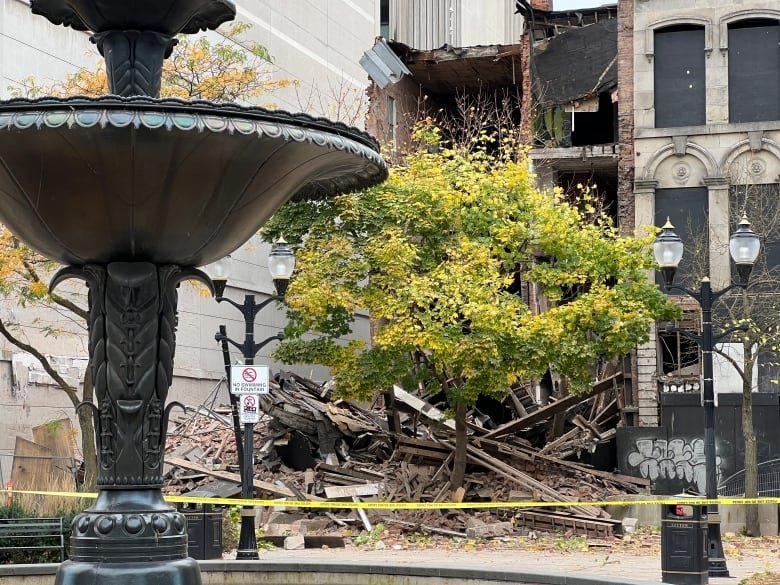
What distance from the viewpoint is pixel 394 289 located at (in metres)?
27.5

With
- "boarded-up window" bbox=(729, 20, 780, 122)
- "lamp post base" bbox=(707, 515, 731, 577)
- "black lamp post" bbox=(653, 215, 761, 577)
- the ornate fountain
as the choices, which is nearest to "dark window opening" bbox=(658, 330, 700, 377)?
"boarded-up window" bbox=(729, 20, 780, 122)

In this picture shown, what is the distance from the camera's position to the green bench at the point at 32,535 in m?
17.3

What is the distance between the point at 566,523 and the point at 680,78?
13317 mm

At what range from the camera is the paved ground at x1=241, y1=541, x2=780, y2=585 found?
20.3m

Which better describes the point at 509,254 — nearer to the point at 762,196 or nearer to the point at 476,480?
the point at 476,480

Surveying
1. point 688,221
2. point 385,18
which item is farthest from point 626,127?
point 385,18

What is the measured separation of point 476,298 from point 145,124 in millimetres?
18437

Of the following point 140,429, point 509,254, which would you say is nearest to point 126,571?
point 140,429

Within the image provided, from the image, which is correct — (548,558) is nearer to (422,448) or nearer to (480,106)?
(422,448)

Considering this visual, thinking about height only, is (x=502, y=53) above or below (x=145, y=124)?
above

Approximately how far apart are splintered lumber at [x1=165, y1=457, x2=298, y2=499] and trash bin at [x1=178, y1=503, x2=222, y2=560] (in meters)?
8.33

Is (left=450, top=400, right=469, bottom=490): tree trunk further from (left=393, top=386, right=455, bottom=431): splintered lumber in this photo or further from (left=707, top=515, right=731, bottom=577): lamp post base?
(left=707, top=515, right=731, bottom=577): lamp post base

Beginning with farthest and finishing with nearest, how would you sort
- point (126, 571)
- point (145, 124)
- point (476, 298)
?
1. point (476, 298)
2. point (126, 571)
3. point (145, 124)

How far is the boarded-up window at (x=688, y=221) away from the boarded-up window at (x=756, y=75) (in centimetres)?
222
